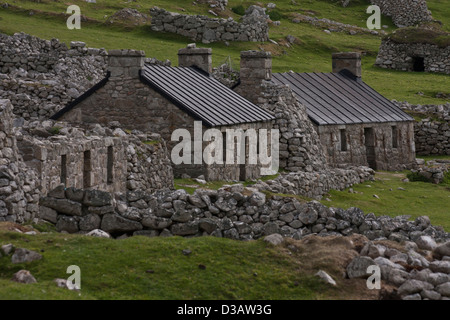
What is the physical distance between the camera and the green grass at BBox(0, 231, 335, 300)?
682 inches

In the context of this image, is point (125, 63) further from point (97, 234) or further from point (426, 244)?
point (426, 244)

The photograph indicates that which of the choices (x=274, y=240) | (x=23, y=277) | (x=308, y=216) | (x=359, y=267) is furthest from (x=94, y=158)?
(x=359, y=267)

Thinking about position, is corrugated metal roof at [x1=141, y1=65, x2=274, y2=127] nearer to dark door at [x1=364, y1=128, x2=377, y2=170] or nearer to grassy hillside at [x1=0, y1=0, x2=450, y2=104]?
dark door at [x1=364, y1=128, x2=377, y2=170]

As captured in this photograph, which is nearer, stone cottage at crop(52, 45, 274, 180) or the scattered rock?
the scattered rock

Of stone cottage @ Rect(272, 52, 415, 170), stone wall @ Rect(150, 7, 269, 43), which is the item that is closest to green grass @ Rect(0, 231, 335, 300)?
stone cottage @ Rect(272, 52, 415, 170)

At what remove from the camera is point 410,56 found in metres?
74.2

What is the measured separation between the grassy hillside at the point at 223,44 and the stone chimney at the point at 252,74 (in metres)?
8.88

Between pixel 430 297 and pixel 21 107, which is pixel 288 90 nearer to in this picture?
pixel 21 107

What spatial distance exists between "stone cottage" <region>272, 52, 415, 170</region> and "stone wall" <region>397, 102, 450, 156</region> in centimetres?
294

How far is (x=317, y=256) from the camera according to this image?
1900cm

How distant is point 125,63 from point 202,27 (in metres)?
28.8

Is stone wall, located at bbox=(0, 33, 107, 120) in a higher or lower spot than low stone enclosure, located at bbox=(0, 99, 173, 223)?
higher

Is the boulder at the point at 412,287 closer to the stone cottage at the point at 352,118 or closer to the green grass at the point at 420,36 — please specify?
the stone cottage at the point at 352,118
